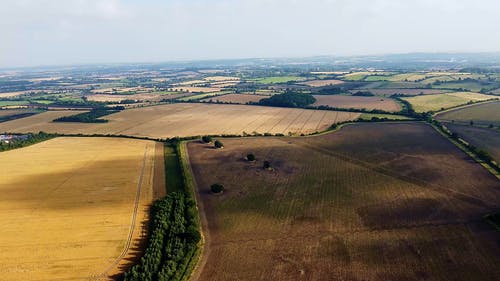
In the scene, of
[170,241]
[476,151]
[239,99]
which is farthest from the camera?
[239,99]

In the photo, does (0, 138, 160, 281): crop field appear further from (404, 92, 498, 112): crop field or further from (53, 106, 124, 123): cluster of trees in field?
(404, 92, 498, 112): crop field

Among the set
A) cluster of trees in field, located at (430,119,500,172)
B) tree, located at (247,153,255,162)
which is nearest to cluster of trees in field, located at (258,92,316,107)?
cluster of trees in field, located at (430,119,500,172)

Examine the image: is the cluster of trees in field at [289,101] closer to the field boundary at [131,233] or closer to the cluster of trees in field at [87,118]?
the cluster of trees in field at [87,118]

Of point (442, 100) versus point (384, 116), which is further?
point (442, 100)

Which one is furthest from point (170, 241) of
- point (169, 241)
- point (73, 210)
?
point (73, 210)

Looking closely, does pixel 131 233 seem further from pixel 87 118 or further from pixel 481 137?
pixel 87 118

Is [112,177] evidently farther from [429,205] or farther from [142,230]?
[429,205]

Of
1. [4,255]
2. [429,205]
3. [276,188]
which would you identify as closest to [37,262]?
[4,255]
